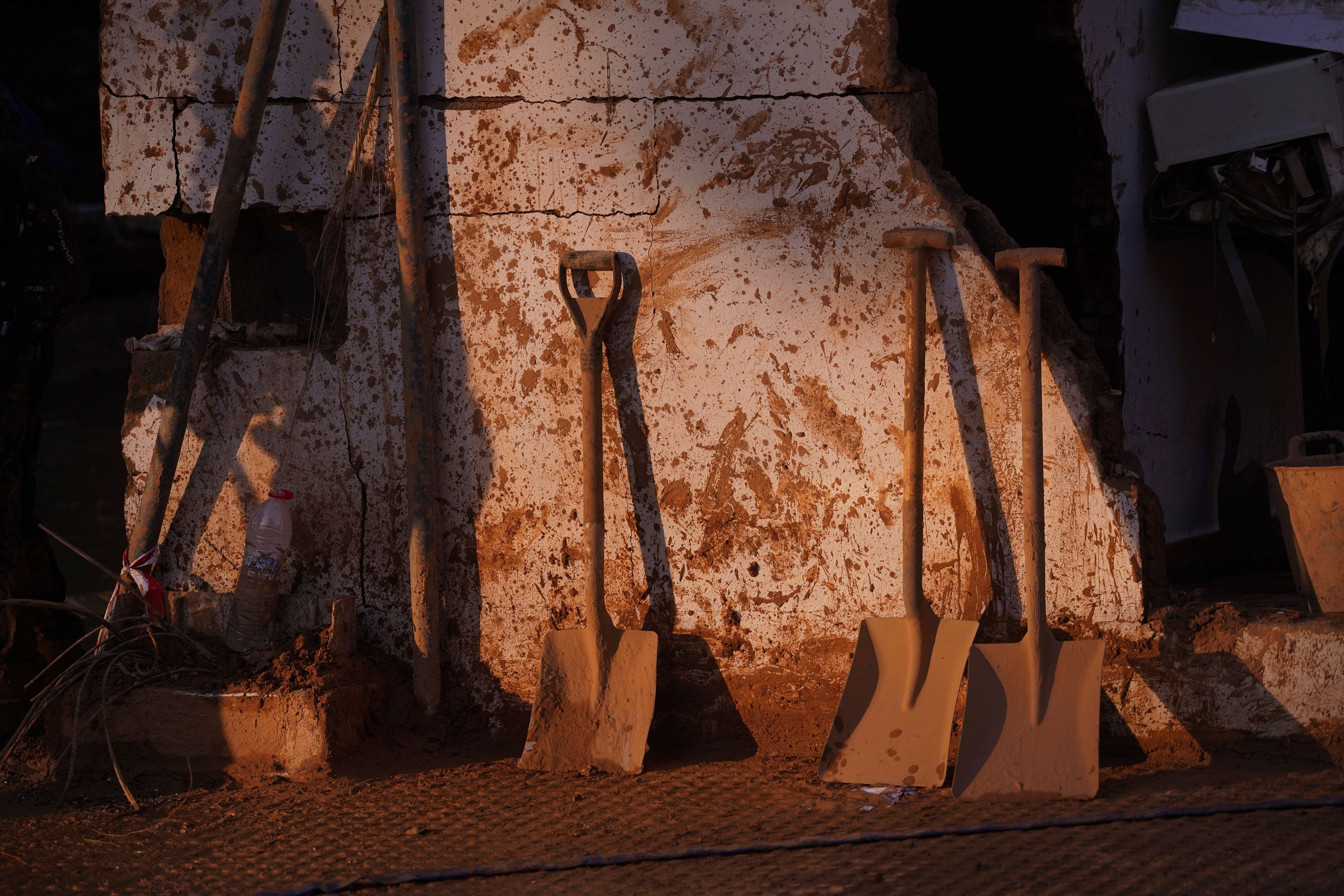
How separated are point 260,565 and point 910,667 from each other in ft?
5.62

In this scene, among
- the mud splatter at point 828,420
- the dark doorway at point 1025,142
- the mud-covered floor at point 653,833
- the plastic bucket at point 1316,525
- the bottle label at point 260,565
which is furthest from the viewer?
the dark doorway at point 1025,142

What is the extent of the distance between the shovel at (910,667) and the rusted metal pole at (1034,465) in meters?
0.16

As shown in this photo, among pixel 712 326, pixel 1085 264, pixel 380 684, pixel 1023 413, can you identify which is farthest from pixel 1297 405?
pixel 380 684

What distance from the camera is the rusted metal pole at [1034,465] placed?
106 inches

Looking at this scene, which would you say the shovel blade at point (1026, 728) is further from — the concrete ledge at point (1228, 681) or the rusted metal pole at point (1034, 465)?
the concrete ledge at point (1228, 681)

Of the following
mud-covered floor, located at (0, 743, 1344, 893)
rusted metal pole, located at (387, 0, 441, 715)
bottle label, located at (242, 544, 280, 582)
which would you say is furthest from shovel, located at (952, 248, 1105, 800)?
bottle label, located at (242, 544, 280, 582)

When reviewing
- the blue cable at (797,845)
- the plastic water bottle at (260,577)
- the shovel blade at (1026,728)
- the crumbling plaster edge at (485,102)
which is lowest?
the blue cable at (797,845)

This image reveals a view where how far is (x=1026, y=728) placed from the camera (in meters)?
2.67

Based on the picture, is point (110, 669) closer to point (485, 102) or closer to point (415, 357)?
point (415, 357)

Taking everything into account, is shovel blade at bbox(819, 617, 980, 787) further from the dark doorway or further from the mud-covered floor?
the dark doorway

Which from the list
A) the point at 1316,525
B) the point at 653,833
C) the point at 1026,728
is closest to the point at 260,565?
the point at 653,833

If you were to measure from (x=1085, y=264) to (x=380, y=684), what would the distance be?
2.79 meters

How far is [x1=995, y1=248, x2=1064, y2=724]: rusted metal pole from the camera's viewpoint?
2689 millimetres

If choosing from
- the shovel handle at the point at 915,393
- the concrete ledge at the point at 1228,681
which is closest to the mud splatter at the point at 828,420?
the shovel handle at the point at 915,393
